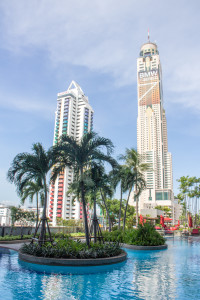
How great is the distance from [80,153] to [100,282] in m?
7.94

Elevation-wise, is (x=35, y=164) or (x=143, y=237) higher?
(x=35, y=164)

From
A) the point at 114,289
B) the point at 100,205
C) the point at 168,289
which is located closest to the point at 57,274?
the point at 114,289

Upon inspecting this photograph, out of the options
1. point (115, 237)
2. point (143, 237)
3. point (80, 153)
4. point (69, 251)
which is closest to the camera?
point (69, 251)

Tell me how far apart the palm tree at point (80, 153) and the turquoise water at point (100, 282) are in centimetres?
443

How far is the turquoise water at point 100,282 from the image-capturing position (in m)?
7.92

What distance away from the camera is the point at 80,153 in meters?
15.6

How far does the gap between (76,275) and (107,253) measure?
11.4ft

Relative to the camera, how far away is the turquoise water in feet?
26.0

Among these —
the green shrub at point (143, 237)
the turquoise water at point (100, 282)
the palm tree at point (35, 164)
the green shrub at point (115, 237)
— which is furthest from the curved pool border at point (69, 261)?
the green shrub at point (115, 237)

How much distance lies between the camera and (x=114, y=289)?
8680 mm

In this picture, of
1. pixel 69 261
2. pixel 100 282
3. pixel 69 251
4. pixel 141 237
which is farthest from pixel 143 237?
pixel 100 282

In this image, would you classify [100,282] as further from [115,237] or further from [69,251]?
[115,237]

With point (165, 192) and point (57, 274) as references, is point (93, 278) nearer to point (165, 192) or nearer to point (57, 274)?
point (57, 274)

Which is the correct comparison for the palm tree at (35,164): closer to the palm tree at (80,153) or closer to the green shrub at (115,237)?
the palm tree at (80,153)
